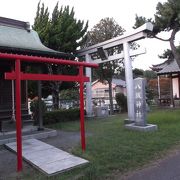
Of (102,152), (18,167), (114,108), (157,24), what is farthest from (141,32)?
(114,108)

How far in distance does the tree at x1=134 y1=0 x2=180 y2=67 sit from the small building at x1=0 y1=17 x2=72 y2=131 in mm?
7480

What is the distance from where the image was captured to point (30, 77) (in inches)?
276

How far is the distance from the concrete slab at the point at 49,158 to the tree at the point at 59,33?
9.32 m

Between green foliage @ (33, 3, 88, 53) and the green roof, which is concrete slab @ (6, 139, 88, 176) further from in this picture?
green foliage @ (33, 3, 88, 53)

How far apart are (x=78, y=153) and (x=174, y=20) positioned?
13.1 m

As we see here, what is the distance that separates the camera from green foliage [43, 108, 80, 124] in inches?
609

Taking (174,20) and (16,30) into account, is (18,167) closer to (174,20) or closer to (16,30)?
(16,30)

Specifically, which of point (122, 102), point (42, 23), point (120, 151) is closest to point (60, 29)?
point (42, 23)

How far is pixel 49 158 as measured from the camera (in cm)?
731

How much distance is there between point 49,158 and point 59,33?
12.2 m

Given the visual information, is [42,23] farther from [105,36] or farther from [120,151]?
[120,151]

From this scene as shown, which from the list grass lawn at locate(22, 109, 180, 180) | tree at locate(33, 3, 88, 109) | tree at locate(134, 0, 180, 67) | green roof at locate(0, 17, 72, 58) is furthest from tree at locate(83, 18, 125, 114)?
grass lawn at locate(22, 109, 180, 180)

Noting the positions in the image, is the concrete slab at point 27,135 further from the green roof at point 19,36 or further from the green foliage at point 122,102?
the green foliage at point 122,102

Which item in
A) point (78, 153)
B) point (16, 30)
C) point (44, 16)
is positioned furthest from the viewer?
point (44, 16)
